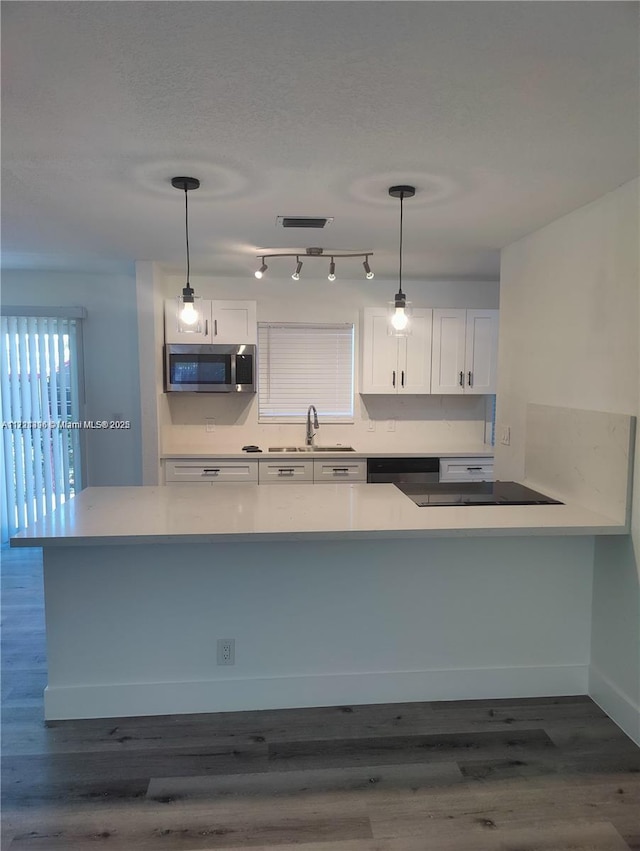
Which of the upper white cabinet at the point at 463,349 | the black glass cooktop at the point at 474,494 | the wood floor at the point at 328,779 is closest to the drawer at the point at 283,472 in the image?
the upper white cabinet at the point at 463,349

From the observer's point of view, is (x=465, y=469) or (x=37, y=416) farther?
(x=37, y=416)

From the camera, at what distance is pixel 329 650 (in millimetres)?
2557

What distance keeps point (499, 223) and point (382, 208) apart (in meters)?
0.74

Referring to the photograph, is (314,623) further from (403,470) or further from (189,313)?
(403,470)

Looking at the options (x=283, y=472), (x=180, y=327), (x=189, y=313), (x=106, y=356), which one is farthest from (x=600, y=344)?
(x=106, y=356)

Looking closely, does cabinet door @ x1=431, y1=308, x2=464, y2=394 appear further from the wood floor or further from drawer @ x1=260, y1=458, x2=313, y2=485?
the wood floor

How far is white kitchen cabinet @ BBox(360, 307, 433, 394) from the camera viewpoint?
4.80 metres

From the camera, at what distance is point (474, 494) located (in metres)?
2.89

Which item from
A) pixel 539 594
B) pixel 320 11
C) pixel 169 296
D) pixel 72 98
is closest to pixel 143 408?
pixel 169 296

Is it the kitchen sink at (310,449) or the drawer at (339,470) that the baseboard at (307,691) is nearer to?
the drawer at (339,470)

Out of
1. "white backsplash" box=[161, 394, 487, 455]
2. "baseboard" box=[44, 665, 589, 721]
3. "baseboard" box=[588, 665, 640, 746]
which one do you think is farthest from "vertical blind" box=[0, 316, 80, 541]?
"baseboard" box=[588, 665, 640, 746]

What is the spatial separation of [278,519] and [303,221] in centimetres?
168

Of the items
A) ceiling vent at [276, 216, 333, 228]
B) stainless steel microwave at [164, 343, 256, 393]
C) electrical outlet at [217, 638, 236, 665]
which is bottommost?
electrical outlet at [217, 638, 236, 665]

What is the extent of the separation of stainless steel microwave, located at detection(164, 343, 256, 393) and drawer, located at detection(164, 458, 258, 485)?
0.62m
